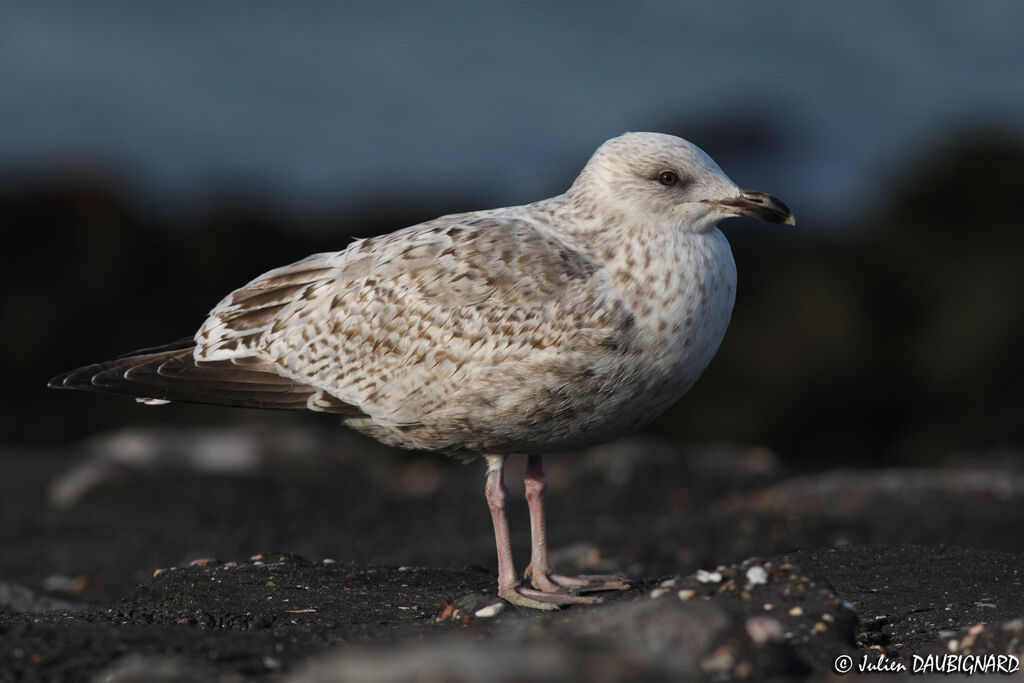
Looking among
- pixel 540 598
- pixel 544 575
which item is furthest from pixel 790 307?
pixel 540 598

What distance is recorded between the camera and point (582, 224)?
589 centimetres

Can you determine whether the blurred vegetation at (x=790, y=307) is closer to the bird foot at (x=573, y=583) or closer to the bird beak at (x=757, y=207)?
the bird foot at (x=573, y=583)

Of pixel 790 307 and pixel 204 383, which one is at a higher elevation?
pixel 204 383

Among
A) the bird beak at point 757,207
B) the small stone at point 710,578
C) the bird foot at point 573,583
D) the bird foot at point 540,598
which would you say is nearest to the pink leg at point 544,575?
the bird foot at point 573,583

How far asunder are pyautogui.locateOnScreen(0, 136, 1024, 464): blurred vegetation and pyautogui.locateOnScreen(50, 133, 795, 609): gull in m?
10.9

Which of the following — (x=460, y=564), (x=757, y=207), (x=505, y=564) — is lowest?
(x=460, y=564)

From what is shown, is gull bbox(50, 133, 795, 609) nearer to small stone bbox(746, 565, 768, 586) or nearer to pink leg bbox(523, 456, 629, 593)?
pink leg bbox(523, 456, 629, 593)

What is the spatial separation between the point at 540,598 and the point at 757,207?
2.12 m

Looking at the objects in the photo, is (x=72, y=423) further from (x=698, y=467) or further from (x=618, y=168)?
(x=618, y=168)

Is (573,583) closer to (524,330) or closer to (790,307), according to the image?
(524,330)

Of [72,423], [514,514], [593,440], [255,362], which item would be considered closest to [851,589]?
[593,440]

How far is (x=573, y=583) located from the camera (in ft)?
19.7

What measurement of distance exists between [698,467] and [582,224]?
672 cm

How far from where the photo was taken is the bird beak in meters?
5.70
